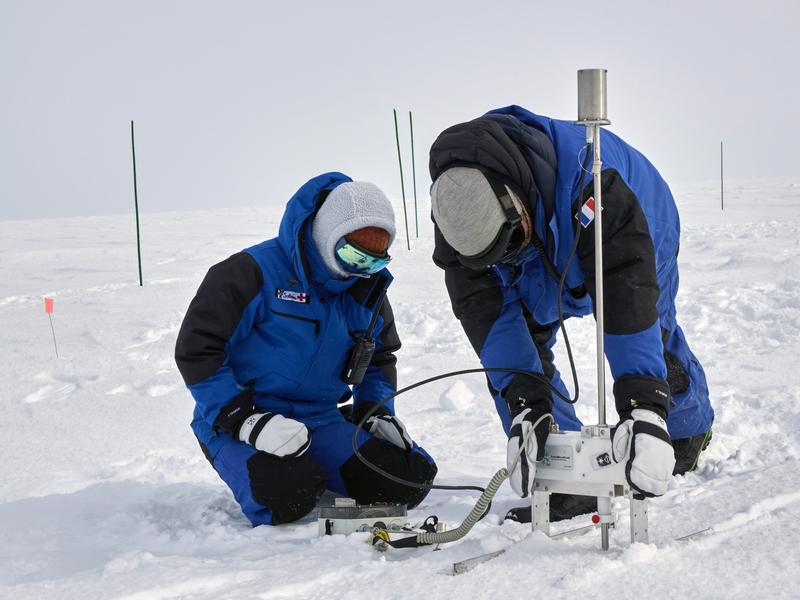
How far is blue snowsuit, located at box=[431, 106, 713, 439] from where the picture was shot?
2.18m

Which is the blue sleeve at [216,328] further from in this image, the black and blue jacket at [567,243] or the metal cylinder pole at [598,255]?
the metal cylinder pole at [598,255]

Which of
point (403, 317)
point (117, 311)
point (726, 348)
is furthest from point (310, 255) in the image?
point (117, 311)

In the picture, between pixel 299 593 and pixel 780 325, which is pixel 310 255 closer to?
pixel 299 593

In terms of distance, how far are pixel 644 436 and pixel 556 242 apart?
683mm

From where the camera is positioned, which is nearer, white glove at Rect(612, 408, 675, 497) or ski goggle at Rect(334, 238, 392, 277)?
white glove at Rect(612, 408, 675, 497)

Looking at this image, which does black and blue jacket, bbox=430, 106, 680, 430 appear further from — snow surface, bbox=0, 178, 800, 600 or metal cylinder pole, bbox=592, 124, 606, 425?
snow surface, bbox=0, 178, 800, 600

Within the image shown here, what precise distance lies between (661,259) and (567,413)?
629 millimetres

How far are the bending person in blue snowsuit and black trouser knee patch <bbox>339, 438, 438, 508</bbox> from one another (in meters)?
0.51

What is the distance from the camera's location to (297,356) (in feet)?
9.66

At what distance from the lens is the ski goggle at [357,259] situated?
9.02 ft

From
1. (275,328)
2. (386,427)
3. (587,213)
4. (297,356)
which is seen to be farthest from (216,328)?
(587,213)

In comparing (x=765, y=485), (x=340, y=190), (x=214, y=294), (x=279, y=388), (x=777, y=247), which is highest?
(x=340, y=190)

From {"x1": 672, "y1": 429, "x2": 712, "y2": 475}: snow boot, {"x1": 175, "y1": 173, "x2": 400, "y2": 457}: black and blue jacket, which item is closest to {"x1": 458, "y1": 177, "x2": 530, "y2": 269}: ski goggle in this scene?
{"x1": 175, "y1": 173, "x2": 400, "y2": 457}: black and blue jacket

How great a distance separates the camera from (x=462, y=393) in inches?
169
